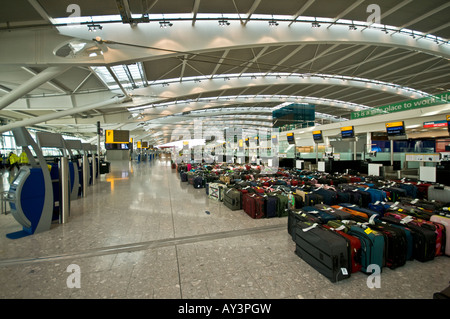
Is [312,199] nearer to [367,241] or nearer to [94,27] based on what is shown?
[367,241]

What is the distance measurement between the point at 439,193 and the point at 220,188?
6532 mm

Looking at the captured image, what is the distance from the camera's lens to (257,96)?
22.2 metres

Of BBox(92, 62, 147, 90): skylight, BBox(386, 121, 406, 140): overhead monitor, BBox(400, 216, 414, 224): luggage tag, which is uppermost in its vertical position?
BBox(92, 62, 147, 90): skylight

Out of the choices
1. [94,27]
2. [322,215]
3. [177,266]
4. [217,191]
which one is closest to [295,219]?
[322,215]

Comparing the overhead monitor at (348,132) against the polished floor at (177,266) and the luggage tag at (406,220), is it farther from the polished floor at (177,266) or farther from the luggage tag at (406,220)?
the polished floor at (177,266)

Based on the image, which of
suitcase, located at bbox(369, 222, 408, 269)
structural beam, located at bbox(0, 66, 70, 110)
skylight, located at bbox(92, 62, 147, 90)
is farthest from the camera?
skylight, located at bbox(92, 62, 147, 90)

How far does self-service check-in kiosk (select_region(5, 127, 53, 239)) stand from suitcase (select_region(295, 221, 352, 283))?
513cm

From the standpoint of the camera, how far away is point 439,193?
5.70 metres

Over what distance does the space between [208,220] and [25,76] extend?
1356 cm

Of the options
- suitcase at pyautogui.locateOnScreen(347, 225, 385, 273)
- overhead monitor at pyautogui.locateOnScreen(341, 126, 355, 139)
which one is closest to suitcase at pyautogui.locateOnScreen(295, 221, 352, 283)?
suitcase at pyautogui.locateOnScreen(347, 225, 385, 273)

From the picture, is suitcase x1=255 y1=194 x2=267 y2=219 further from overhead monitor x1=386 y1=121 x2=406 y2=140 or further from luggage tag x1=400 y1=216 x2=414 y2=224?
overhead monitor x1=386 y1=121 x2=406 y2=140

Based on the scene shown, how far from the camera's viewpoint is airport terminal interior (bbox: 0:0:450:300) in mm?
2541

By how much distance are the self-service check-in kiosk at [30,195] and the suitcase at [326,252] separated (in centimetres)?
513
